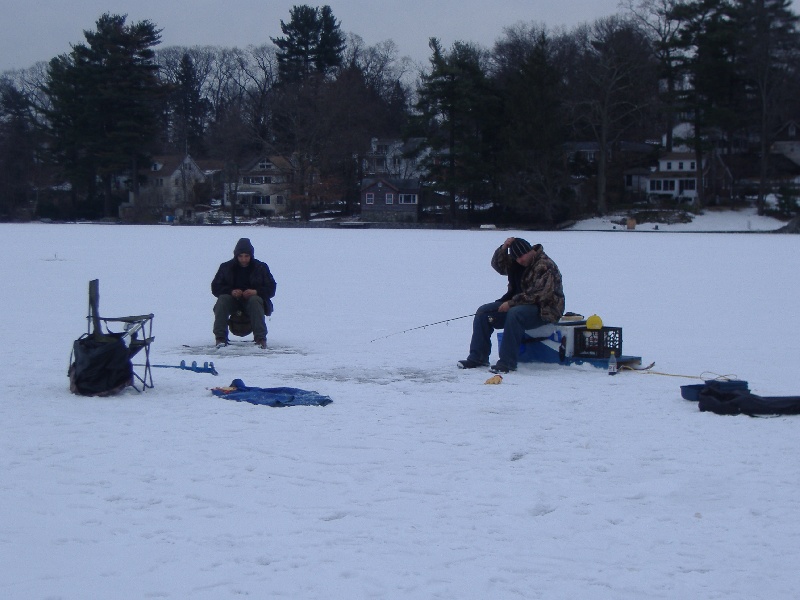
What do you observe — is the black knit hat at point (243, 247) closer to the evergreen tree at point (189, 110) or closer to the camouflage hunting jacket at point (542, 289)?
the camouflage hunting jacket at point (542, 289)

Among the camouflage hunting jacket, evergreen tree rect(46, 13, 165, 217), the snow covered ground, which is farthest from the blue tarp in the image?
evergreen tree rect(46, 13, 165, 217)

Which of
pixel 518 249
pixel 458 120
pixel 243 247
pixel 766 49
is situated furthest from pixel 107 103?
pixel 518 249

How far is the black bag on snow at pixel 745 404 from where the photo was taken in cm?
628

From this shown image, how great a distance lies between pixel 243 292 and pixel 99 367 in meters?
2.91

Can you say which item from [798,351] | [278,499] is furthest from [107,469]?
[798,351]

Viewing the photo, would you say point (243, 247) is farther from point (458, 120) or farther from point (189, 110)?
point (189, 110)

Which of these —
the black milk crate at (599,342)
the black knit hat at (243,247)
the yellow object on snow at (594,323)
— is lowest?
the black milk crate at (599,342)

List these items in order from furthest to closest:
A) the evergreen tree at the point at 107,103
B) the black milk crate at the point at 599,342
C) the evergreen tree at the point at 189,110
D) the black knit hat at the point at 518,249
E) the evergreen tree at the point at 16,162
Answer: the evergreen tree at the point at 189,110
the evergreen tree at the point at 16,162
the evergreen tree at the point at 107,103
the black knit hat at the point at 518,249
the black milk crate at the point at 599,342

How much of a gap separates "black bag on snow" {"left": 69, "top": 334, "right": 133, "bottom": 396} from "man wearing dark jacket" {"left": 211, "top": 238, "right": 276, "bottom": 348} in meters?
2.64

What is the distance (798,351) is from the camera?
31.2 ft

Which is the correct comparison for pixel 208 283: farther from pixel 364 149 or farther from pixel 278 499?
pixel 364 149

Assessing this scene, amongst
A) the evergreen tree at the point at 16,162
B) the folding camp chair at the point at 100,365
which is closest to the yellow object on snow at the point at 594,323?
the folding camp chair at the point at 100,365

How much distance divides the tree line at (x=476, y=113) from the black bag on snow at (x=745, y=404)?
48.7 meters

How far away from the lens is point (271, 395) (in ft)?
22.3
